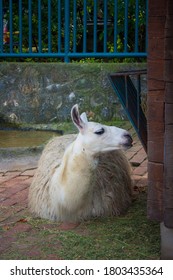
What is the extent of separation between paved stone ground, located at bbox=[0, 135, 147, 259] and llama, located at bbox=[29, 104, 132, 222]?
168 millimetres

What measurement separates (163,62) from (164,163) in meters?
0.62

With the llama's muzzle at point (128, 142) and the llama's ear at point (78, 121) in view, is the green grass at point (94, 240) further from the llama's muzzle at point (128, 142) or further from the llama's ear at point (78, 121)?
the llama's ear at point (78, 121)

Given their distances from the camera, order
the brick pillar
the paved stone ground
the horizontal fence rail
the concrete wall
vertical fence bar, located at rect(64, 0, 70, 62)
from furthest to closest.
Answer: the horizontal fence rail → vertical fence bar, located at rect(64, 0, 70, 62) → the concrete wall → the paved stone ground → the brick pillar

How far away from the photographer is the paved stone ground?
418cm

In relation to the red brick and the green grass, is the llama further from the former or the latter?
the red brick

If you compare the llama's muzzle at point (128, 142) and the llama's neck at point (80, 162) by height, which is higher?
the llama's muzzle at point (128, 142)

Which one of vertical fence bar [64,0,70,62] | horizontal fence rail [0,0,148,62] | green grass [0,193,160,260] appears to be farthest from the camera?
horizontal fence rail [0,0,148,62]

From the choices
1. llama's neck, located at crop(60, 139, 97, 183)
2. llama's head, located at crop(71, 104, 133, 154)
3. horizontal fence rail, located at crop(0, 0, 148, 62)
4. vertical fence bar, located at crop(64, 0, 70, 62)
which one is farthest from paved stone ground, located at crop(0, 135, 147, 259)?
horizontal fence rail, located at crop(0, 0, 148, 62)

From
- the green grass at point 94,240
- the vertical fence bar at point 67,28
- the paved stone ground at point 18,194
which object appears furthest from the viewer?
the vertical fence bar at point 67,28

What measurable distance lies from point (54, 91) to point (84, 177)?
4163 millimetres

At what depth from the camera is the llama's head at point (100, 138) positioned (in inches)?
167

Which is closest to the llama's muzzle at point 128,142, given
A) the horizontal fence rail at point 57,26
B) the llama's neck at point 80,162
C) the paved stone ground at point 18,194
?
the llama's neck at point 80,162

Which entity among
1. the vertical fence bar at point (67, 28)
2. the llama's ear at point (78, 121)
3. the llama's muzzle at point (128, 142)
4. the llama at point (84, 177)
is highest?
the vertical fence bar at point (67, 28)

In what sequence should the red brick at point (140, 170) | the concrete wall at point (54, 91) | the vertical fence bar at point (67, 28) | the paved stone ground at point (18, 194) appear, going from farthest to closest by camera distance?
1. the vertical fence bar at point (67, 28)
2. the concrete wall at point (54, 91)
3. the red brick at point (140, 170)
4. the paved stone ground at point (18, 194)
